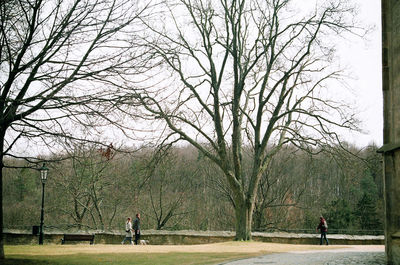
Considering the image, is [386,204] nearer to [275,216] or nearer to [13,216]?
[275,216]

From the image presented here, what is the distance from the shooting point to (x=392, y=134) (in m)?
13.6

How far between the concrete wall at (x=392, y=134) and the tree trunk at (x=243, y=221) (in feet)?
37.3

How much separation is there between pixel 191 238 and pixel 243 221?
2952 mm

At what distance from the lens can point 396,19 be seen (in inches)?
534

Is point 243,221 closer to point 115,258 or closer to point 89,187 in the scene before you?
point 115,258

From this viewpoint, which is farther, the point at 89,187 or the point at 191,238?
the point at 89,187

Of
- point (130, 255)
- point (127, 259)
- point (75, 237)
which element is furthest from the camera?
point (75, 237)

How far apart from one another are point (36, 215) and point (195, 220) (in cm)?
1357

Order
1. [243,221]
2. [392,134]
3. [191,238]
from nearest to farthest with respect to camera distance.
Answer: [392,134] < [243,221] < [191,238]

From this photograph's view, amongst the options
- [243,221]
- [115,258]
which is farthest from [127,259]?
[243,221]

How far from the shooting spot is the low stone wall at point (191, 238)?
24172 millimetres

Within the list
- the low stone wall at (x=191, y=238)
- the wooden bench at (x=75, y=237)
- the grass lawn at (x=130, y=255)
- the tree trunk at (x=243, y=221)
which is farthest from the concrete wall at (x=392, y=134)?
the wooden bench at (x=75, y=237)

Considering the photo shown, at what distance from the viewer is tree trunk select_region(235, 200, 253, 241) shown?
2427 cm

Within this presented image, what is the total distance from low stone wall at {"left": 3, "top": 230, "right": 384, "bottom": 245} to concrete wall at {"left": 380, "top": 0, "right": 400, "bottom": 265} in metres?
11.8
